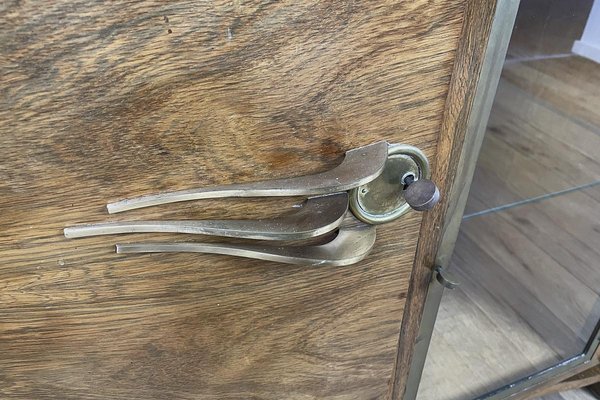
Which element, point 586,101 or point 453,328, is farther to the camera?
point 453,328

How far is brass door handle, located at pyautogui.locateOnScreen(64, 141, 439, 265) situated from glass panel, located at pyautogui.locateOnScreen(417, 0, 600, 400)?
0.90ft

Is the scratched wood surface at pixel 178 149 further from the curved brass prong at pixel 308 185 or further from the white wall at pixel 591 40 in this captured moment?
the white wall at pixel 591 40

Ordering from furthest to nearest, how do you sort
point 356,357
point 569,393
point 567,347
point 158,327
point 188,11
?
point 569,393
point 567,347
point 356,357
point 158,327
point 188,11

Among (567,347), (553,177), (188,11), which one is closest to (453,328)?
(567,347)

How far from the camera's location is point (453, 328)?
0.86 metres

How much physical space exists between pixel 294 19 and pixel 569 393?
917mm

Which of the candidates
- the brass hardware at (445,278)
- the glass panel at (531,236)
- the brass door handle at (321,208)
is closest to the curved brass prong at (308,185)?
the brass door handle at (321,208)

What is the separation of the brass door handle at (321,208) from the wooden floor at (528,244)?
0.27 m

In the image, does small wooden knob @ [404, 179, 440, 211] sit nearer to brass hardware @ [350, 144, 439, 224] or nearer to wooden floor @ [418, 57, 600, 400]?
brass hardware @ [350, 144, 439, 224]

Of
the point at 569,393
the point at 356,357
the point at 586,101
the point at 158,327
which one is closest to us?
the point at 158,327

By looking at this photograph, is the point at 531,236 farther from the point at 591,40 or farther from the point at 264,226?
the point at 264,226

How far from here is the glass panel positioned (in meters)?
0.65

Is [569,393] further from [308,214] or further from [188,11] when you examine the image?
[188,11]

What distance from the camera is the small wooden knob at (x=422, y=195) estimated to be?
34 cm
